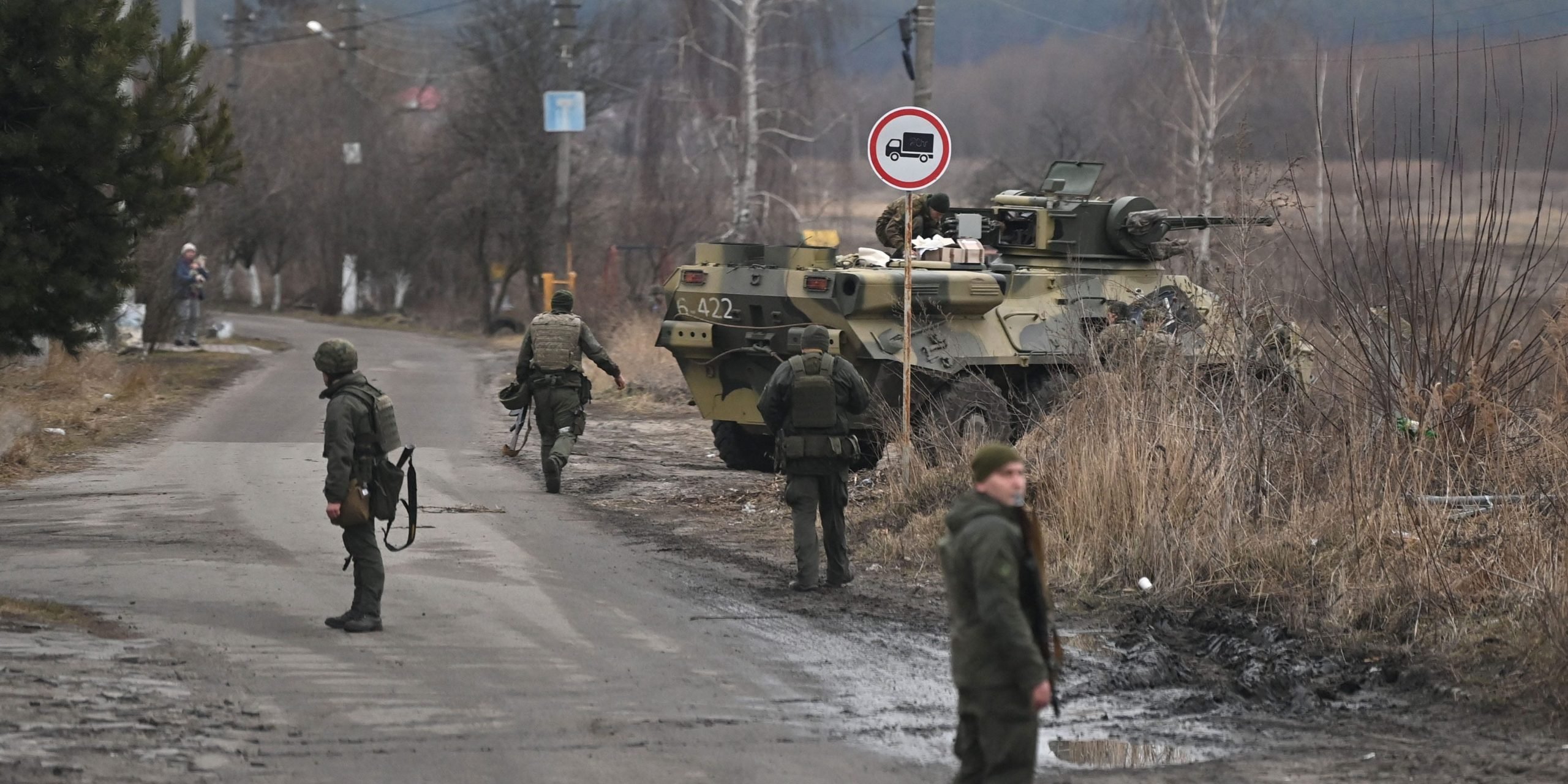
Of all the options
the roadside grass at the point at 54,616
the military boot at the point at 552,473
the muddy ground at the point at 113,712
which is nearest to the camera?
the muddy ground at the point at 113,712

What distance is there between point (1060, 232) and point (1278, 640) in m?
8.22

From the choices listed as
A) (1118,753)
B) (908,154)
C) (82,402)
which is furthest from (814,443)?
(82,402)

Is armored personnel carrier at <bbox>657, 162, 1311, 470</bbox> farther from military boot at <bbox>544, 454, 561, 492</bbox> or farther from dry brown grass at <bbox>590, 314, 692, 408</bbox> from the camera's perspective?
dry brown grass at <bbox>590, 314, 692, 408</bbox>

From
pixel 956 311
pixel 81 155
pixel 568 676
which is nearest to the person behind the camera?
pixel 568 676

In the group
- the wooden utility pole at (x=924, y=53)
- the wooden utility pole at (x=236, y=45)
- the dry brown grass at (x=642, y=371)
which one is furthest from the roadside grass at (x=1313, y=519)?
the wooden utility pole at (x=236, y=45)

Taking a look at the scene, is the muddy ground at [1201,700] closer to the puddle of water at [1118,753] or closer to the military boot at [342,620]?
the puddle of water at [1118,753]

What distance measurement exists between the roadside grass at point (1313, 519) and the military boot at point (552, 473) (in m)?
3.32

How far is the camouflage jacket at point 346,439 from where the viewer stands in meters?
8.82

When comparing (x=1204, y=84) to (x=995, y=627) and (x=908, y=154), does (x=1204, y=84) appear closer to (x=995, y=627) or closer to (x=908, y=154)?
(x=908, y=154)

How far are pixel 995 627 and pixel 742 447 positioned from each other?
10.8 meters

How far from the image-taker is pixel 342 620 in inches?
352

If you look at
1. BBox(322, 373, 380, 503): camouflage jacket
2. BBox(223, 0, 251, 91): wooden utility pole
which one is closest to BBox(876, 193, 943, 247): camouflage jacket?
BBox(322, 373, 380, 503): camouflage jacket

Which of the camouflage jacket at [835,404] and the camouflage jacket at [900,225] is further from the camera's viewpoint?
the camouflage jacket at [900,225]

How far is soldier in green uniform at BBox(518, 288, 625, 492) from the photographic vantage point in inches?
580
